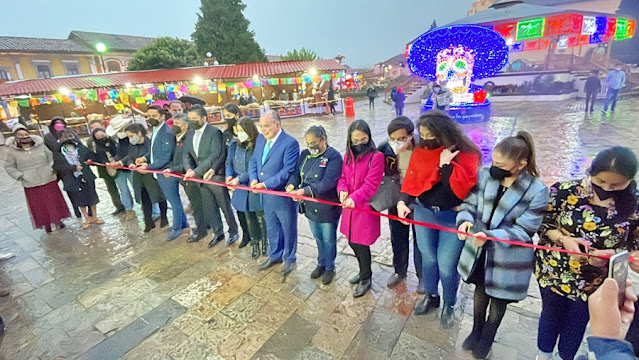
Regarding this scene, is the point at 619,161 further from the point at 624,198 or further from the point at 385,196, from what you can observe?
the point at 385,196

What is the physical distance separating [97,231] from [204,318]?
11.2 feet

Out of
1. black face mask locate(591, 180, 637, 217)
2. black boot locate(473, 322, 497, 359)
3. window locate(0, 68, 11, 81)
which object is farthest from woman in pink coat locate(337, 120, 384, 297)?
window locate(0, 68, 11, 81)

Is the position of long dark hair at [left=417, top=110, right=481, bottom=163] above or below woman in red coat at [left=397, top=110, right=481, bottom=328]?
above

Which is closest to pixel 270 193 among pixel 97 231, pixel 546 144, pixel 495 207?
pixel 495 207

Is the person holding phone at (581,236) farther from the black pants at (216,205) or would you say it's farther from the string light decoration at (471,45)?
the string light decoration at (471,45)

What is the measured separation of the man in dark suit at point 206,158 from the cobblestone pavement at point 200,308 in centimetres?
67

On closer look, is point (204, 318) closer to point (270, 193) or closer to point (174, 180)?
point (270, 193)

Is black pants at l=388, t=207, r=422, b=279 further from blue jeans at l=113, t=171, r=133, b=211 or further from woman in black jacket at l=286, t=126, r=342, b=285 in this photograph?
blue jeans at l=113, t=171, r=133, b=211

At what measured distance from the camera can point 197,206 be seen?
4.51 m

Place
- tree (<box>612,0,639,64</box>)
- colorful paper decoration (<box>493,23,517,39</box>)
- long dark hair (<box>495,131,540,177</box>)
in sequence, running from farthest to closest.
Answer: tree (<box>612,0,639,64</box>), colorful paper decoration (<box>493,23,517,39</box>), long dark hair (<box>495,131,540,177</box>)

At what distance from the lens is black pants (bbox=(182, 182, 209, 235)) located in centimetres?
438

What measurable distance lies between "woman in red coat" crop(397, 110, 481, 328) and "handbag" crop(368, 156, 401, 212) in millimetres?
221

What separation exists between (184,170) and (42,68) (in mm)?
34926

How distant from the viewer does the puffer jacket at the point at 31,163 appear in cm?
465
